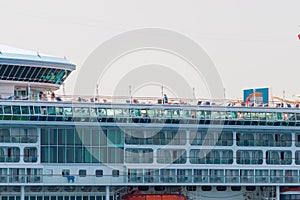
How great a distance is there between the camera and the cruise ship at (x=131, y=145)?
4119 inches

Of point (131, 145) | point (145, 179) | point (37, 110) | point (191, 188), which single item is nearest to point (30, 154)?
point (37, 110)

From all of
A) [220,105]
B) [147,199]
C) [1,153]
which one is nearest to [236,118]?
[220,105]

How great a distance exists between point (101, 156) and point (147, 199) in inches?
187

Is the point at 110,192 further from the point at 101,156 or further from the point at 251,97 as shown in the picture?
the point at 251,97

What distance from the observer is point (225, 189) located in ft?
362

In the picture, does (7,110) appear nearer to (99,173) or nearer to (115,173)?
(99,173)

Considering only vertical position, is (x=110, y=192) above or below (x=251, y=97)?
below

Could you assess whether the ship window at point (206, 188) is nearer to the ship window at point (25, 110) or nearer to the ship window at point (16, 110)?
the ship window at point (25, 110)

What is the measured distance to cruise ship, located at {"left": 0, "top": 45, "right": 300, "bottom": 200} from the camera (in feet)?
343

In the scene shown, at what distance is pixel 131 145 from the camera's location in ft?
353

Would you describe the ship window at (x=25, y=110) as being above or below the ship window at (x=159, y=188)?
above

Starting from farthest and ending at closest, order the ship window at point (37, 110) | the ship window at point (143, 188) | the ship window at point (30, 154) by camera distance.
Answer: the ship window at point (143, 188), the ship window at point (30, 154), the ship window at point (37, 110)

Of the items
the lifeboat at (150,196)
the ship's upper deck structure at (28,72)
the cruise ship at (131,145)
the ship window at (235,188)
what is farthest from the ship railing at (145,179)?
the ship's upper deck structure at (28,72)

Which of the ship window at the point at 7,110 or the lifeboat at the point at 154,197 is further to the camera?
the lifeboat at the point at 154,197
